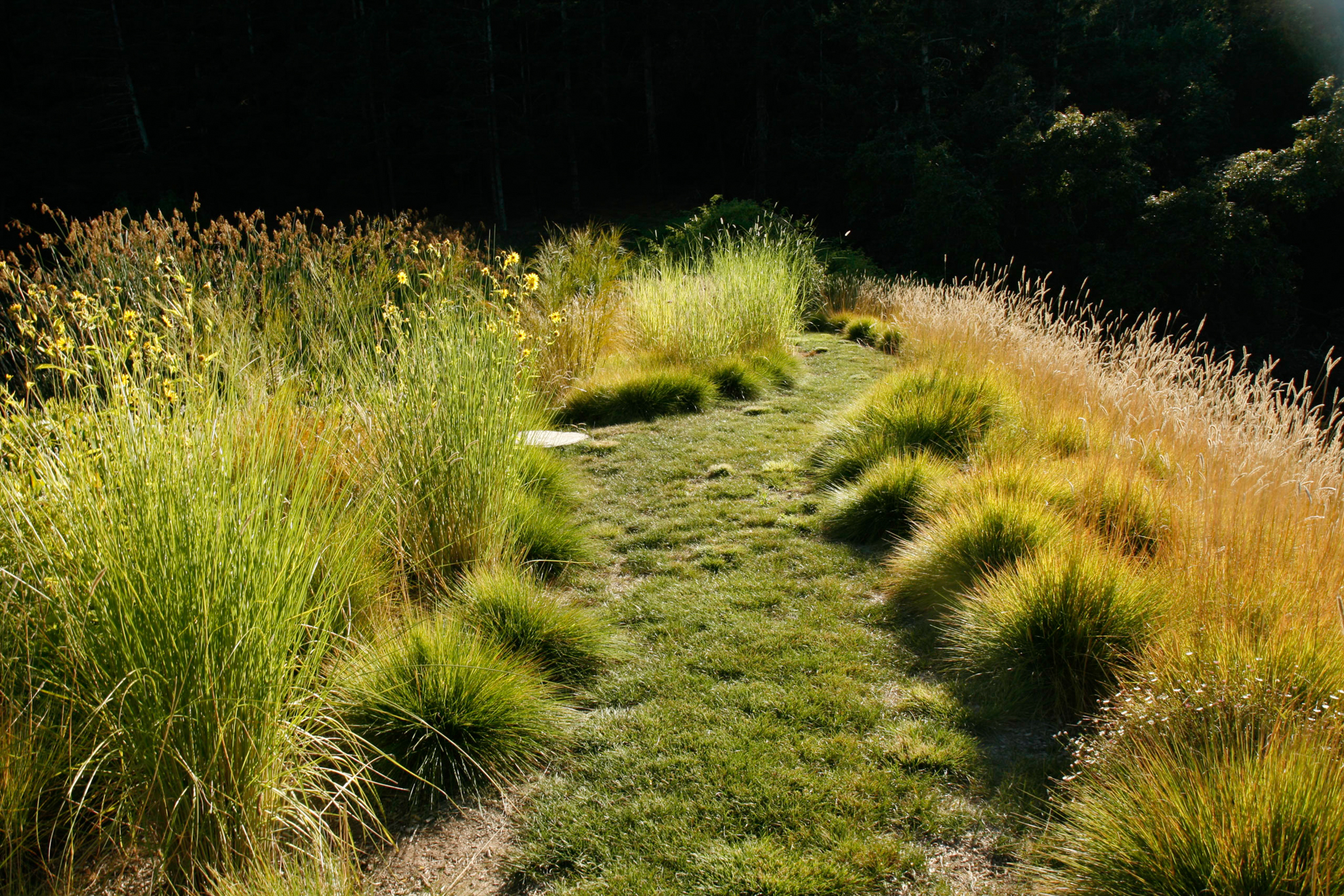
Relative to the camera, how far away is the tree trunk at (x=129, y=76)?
22406 millimetres

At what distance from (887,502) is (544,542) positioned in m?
1.70

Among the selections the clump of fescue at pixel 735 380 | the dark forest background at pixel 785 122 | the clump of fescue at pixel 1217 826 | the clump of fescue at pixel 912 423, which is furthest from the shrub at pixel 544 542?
the dark forest background at pixel 785 122

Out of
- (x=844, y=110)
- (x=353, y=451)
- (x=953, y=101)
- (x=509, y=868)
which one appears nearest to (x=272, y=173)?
(x=844, y=110)

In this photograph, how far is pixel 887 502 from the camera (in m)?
4.00

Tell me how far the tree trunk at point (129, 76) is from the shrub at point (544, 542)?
975 inches

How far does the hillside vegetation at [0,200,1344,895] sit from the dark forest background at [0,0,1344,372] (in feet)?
47.3

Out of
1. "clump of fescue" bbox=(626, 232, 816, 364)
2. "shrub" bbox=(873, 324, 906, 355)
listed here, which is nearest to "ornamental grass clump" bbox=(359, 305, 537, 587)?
"clump of fescue" bbox=(626, 232, 816, 364)

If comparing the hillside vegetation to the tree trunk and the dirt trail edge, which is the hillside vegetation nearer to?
the dirt trail edge

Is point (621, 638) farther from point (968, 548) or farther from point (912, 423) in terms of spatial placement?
point (912, 423)

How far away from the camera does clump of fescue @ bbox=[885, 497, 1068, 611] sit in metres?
3.13

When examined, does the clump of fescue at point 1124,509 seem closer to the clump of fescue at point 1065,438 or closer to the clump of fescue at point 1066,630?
the clump of fescue at point 1066,630

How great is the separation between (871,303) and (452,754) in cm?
998

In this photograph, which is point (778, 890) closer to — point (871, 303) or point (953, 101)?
point (871, 303)

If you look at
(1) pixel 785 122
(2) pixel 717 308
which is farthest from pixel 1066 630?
(1) pixel 785 122
